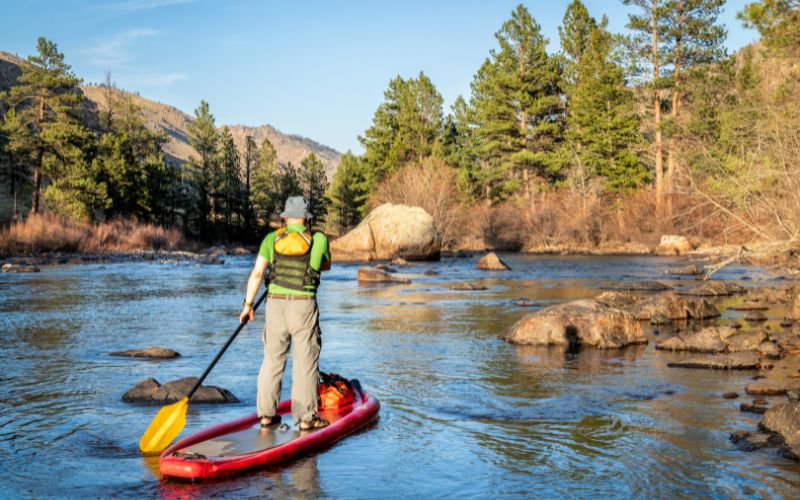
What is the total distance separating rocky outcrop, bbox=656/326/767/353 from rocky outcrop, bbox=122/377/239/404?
7074mm

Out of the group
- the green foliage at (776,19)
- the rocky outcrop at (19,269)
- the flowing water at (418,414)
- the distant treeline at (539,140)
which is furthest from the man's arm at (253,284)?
the distant treeline at (539,140)

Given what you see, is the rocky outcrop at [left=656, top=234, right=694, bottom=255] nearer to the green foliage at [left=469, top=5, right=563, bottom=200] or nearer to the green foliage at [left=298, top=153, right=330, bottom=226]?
the green foliage at [left=469, top=5, right=563, bottom=200]

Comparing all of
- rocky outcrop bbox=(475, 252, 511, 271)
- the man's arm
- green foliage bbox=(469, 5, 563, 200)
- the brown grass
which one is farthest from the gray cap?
green foliage bbox=(469, 5, 563, 200)

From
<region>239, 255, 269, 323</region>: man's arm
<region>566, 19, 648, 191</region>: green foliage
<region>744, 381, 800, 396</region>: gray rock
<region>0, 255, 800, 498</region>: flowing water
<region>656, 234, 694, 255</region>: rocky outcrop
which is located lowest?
<region>0, 255, 800, 498</region>: flowing water

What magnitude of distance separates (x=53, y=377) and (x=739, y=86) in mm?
42497

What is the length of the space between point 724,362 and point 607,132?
144 ft

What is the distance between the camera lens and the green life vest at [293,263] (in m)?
7.18

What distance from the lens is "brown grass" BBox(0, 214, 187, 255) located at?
134ft

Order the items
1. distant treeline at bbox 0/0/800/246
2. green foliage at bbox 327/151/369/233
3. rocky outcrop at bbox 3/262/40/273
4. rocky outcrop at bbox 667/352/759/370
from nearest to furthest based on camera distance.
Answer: rocky outcrop at bbox 667/352/759/370 < rocky outcrop at bbox 3/262/40/273 < distant treeline at bbox 0/0/800/246 < green foliage at bbox 327/151/369/233

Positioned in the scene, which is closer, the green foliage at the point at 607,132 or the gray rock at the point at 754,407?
the gray rock at the point at 754,407

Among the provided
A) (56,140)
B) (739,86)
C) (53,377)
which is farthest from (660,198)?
(53,377)

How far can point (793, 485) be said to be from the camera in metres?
6.00

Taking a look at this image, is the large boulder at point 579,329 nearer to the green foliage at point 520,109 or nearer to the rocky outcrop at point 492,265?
the rocky outcrop at point 492,265

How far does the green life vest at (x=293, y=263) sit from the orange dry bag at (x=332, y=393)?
1228 mm
